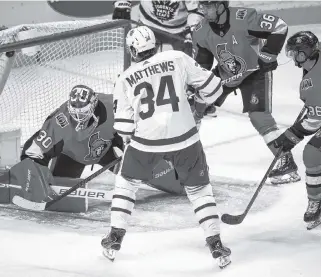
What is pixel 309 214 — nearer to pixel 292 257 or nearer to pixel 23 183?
pixel 292 257

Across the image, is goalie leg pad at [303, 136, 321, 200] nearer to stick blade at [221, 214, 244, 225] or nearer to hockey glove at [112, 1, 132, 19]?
stick blade at [221, 214, 244, 225]

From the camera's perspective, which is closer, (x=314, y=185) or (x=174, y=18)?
(x=314, y=185)

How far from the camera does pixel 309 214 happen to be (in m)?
4.07

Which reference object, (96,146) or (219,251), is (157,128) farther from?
(96,146)

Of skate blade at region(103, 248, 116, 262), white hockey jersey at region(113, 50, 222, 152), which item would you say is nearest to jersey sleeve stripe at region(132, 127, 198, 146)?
white hockey jersey at region(113, 50, 222, 152)

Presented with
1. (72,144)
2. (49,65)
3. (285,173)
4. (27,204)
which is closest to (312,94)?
(285,173)

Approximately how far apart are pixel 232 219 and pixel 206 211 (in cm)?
41

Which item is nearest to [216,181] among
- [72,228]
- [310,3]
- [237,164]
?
[237,164]

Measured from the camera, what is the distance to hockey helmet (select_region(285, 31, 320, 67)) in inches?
154

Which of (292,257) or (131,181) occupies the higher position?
(131,181)

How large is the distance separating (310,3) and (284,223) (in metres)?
3.75

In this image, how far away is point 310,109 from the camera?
12.9 feet

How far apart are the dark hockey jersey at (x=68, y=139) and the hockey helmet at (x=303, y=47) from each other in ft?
2.90

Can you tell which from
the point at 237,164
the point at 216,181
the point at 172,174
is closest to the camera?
the point at 172,174
